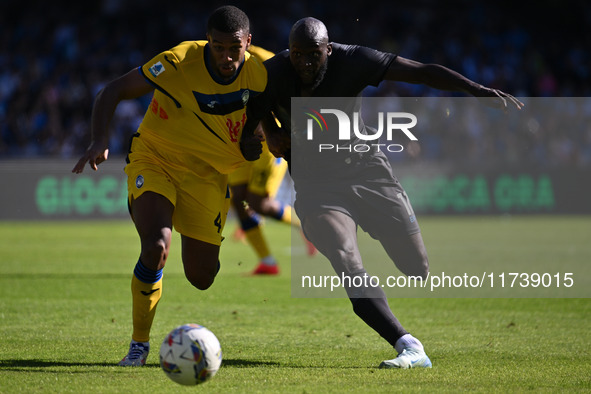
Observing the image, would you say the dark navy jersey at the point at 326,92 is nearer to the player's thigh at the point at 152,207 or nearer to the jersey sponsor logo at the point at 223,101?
the jersey sponsor logo at the point at 223,101

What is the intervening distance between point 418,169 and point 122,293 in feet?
41.9

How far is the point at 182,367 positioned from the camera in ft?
15.3

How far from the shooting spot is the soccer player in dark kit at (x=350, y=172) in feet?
18.0

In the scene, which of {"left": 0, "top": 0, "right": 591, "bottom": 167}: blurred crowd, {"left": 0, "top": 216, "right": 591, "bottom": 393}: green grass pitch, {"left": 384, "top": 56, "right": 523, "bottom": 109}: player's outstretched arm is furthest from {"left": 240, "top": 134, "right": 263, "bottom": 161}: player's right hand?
{"left": 0, "top": 0, "right": 591, "bottom": 167}: blurred crowd

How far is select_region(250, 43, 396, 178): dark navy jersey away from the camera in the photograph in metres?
5.79

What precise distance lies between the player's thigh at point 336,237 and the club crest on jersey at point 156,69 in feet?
4.62

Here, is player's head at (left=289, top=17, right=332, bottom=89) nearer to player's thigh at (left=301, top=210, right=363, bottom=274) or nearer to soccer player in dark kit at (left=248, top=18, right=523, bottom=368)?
soccer player in dark kit at (left=248, top=18, right=523, bottom=368)

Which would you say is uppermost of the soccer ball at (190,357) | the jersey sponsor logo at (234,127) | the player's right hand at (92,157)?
the jersey sponsor logo at (234,127)

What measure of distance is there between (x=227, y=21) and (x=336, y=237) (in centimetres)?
159

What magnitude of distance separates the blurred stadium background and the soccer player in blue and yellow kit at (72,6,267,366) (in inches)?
537

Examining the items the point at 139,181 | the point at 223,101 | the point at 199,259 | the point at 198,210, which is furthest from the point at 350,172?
the point at 139,181

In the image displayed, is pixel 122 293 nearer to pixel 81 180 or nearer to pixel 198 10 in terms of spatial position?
pixel 81 180

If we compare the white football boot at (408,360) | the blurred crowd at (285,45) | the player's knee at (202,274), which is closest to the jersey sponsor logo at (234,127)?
the player's knee at (202,274)

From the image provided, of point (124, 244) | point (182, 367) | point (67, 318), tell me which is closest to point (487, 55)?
point (124, 244)
